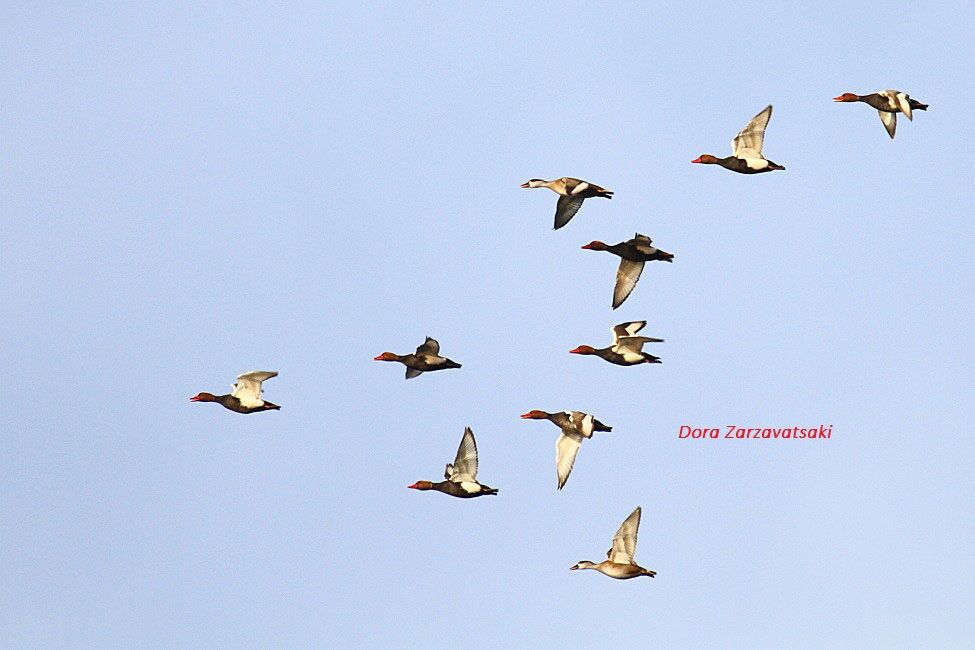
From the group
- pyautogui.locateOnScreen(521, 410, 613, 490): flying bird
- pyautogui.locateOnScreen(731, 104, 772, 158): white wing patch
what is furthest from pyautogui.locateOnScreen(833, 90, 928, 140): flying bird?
pyautogui.locateOnScreen(521, 410, 613, 490): flying bird

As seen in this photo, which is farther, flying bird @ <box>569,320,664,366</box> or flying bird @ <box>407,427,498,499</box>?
flying bird @ <box>569,320,664,366</box>

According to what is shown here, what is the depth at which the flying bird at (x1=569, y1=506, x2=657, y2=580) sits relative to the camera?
1967 inches

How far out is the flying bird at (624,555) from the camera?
164 feet

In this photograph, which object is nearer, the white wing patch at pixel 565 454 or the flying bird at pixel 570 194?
the white wing patch at pixel 565 454

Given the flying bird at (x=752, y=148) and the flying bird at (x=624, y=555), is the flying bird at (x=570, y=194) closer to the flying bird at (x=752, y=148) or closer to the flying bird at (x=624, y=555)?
the flying bird at (x=752, y=148)

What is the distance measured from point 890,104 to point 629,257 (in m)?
9.25

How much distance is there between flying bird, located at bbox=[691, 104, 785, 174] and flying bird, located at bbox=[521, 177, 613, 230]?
3.83 metres

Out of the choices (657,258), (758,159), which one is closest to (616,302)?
(657,258)

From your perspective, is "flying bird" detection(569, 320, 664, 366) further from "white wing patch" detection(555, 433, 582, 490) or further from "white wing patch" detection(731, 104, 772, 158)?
"white wing patch" detection(731, 104, 772, 158)

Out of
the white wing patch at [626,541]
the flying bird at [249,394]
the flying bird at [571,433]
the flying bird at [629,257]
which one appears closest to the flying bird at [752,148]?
the flying bird at [629,257]

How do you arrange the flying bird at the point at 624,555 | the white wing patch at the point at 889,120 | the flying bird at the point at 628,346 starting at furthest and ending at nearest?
the white wing patch at the point at 889,120 → the flying bird at the point at 628,346 → the flying bird at the point at 624,555

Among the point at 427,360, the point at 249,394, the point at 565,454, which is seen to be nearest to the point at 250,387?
the point at 249,394

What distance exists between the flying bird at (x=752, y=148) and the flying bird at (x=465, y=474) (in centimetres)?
1106

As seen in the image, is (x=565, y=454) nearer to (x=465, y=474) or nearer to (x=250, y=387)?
(x=465, y=474)
